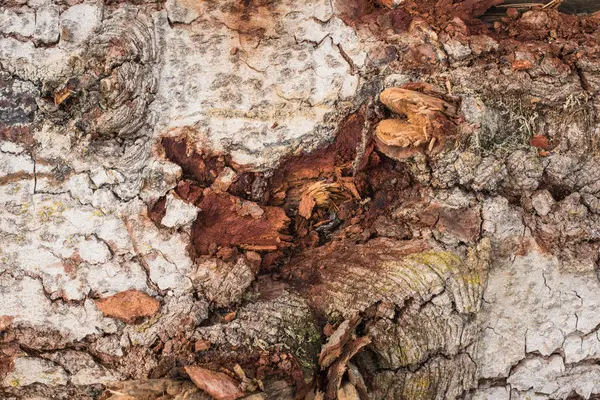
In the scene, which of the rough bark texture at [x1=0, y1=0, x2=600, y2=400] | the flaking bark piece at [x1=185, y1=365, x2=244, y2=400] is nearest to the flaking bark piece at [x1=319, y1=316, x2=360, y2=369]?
the rough bark texture at [x1=0, y1=0, x2=600, y2=400]

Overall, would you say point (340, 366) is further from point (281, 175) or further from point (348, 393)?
point (281, 175)

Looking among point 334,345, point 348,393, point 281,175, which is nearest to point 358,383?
point 348,393

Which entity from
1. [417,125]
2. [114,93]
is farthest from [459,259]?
[114,93]

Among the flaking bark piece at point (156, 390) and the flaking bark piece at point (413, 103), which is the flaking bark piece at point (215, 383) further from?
the flaking bark piece at point (413, 103)

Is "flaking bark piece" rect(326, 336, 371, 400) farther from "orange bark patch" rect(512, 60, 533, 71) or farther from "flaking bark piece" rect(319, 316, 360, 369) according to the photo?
"orange bark patch" rect(512, 60, 533, 71)

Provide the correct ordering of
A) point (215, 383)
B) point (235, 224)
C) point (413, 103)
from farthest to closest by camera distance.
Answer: point (235, 224)
point (413, 103)
point (215, 383)

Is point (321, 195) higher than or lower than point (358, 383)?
higher
